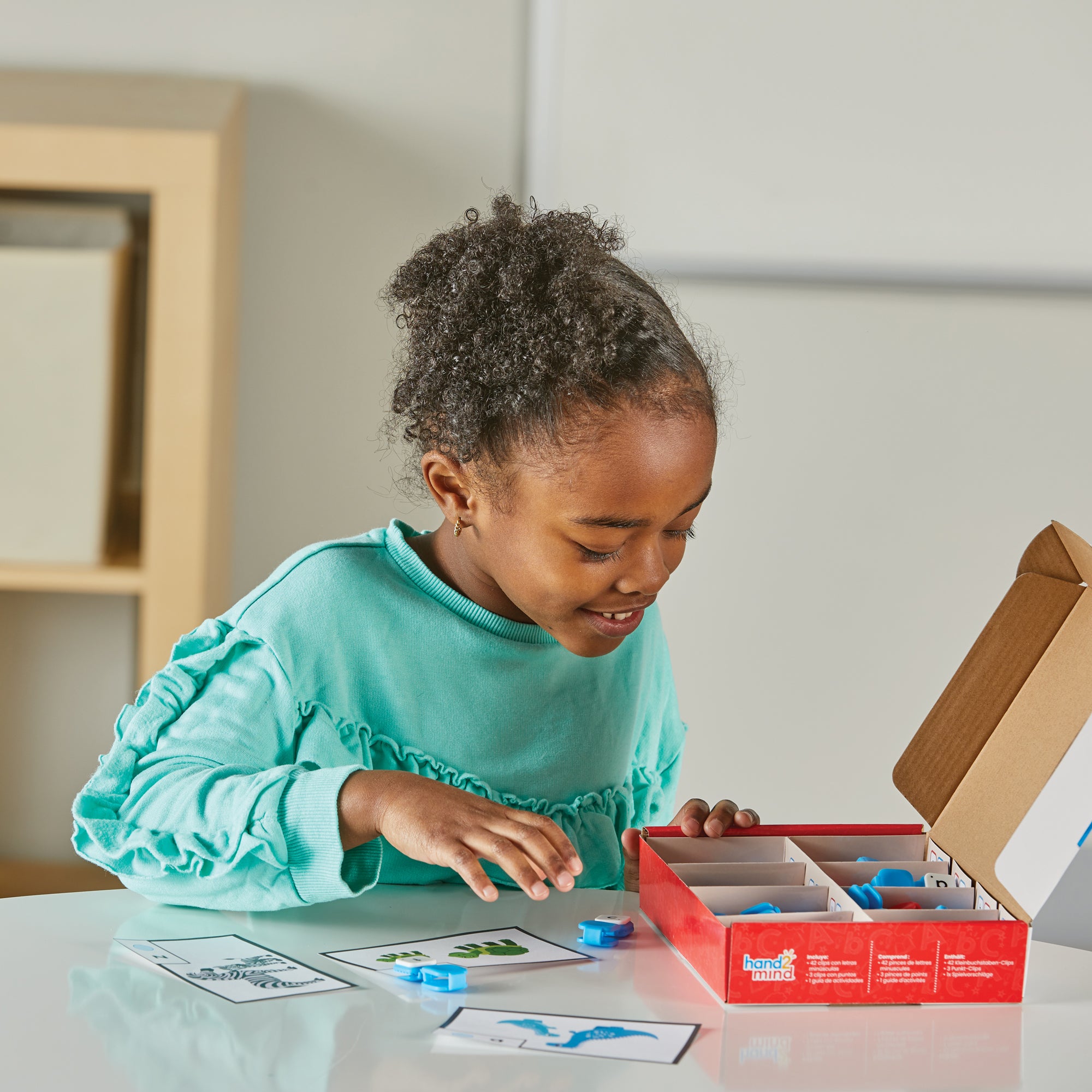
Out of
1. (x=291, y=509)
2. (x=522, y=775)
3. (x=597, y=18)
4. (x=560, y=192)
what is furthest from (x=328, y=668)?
(x=597, y=18)

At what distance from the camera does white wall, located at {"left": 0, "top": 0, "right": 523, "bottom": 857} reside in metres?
1.41

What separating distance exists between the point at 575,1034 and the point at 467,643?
0.42 meters

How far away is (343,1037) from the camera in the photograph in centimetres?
59

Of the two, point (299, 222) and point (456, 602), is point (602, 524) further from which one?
point (299, 222)

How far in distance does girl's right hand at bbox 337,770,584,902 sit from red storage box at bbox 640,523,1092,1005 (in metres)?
0.08

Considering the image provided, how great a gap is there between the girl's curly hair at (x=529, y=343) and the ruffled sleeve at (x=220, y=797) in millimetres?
221

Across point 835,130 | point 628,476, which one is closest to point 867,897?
point 628,476

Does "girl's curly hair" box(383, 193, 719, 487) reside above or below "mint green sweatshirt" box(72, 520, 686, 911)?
above

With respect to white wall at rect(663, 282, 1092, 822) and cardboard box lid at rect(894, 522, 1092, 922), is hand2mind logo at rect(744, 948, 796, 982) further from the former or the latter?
white wall at rect(663, 282, 1092, 822)

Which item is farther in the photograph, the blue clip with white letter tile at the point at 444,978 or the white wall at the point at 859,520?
Result: the white wall at the point at 859,520

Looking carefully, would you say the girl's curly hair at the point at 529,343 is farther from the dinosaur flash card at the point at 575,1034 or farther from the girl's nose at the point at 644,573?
the dinosaur flash card at the point at 575,1034

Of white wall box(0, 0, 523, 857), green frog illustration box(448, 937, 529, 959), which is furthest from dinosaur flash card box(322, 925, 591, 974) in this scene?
white wall box(0, 0, 523, 857)

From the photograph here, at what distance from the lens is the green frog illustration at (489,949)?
711 millimetres

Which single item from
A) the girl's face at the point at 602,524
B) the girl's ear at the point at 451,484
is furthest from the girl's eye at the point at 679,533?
the girl's ear at the point at 451,484
